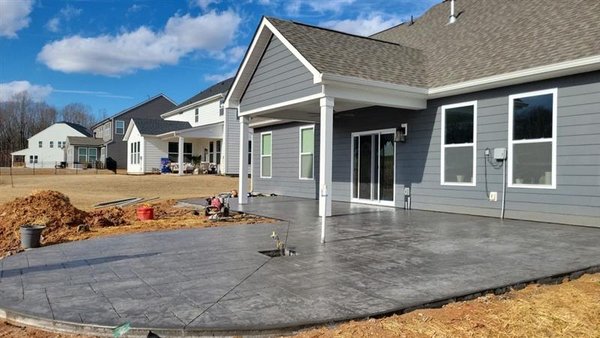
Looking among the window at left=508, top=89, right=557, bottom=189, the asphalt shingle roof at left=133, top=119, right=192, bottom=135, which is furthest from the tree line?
the window at left=508, top=89, right=557, bottom=189

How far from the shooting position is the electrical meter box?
9.35 metres

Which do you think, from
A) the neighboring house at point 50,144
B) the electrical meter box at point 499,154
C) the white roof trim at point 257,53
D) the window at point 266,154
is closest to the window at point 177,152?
the window at point 266,154

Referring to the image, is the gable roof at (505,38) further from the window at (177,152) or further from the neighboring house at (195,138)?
the window at (177,152)

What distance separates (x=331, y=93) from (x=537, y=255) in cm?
536

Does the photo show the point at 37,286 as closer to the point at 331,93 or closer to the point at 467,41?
the point at 331,93

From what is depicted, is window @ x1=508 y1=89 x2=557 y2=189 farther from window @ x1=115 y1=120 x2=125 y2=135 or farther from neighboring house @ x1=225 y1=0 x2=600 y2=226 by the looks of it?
window @ x1=115 y1=120 x2=125 y2=135

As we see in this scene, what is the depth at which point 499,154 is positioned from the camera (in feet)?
30.9

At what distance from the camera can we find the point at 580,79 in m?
8.30

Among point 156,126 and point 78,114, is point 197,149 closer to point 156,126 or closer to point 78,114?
point 156,126

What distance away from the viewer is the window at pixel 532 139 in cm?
868

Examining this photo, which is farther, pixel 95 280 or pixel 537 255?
pixel 537 255

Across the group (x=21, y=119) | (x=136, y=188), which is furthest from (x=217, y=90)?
(x=21, y=119)

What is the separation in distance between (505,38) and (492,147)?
2820mm

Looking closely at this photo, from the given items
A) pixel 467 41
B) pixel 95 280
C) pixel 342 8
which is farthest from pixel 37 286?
pixel 342 8
